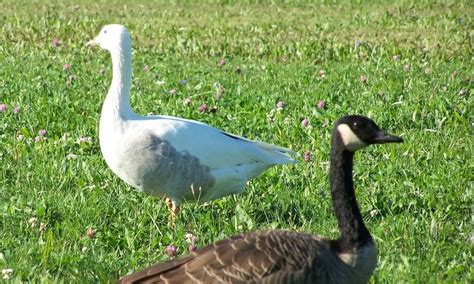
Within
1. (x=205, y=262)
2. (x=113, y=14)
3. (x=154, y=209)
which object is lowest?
(x=113, y=14)

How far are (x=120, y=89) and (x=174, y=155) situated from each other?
0.77m

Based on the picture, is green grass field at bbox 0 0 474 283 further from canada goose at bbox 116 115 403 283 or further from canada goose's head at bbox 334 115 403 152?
canada goose's head at bbox 334 115 403 152

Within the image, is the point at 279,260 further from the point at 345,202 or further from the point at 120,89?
the point at 120,89

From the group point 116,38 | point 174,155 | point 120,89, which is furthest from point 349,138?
point 116,38

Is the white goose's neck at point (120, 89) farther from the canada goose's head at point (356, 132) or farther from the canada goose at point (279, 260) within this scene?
the canada goose at point (279, 260)

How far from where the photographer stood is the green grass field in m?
6.04

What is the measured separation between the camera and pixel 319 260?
15.5ft

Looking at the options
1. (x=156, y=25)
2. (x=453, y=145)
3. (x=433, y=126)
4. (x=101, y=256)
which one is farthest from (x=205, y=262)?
(x=156, y=25)

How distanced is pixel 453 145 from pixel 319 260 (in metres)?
4.16

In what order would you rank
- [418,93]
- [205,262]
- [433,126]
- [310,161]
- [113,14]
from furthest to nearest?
[113,14]
[418,93]
[433,126]
[310,161]
[205,262]

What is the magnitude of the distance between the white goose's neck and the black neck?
227 centimetres

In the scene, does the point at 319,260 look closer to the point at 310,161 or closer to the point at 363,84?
the point at 310,161

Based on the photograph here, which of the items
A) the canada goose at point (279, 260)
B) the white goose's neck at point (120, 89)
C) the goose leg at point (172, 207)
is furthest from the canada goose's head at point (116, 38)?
the canada goose at point (279, 260)

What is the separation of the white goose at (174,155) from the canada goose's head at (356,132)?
6.34 feet
